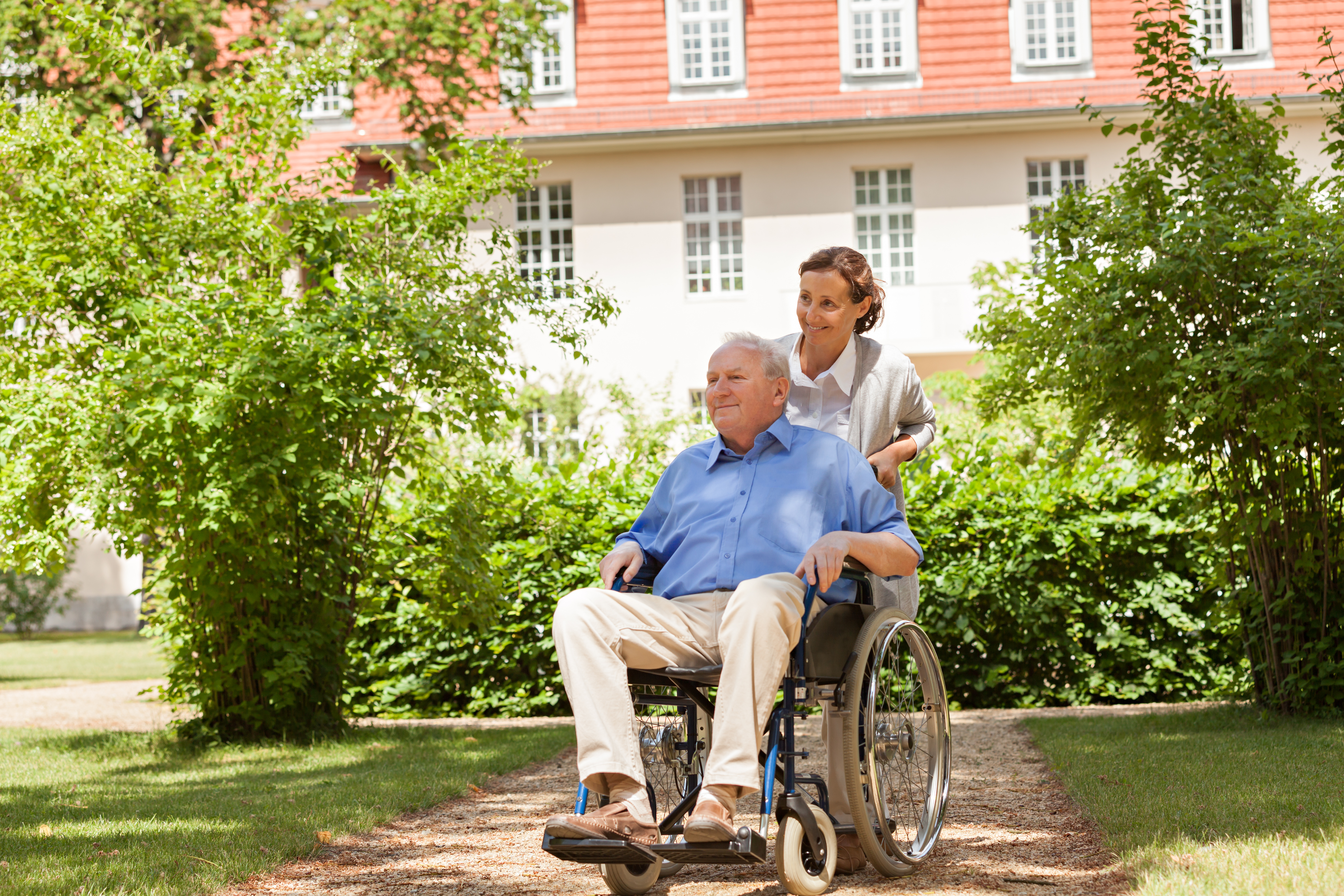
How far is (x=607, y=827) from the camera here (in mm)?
3188

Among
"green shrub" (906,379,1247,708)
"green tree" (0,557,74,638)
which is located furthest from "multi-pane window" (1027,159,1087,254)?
"green tree" (0,557,74,638)

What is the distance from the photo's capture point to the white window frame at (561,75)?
22500 millimetres

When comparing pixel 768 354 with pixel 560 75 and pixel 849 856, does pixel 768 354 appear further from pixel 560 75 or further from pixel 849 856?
pixel 560 75

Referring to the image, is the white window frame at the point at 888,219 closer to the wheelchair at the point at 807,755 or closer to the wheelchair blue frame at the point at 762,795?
the wheelchair at the point at 807,755

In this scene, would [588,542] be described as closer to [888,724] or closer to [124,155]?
[124,155]

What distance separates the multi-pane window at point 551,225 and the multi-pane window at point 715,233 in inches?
78.6

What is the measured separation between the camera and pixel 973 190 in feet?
71.5

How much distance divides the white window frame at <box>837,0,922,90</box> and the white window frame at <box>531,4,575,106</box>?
14.7 feet

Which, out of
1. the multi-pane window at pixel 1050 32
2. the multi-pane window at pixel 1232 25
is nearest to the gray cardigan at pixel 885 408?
A: the multi-pane window at pixel 1050 32

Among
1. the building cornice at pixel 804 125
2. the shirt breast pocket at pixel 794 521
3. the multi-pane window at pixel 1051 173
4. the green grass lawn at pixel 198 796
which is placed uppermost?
the building cornice at pixel 804 125

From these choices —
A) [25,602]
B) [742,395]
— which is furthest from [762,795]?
[25,602]

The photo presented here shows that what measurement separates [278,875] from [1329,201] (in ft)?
18.2

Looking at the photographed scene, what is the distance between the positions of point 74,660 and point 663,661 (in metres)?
15.1

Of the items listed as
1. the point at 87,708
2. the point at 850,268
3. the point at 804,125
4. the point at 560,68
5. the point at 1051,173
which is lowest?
the point at 87,708
